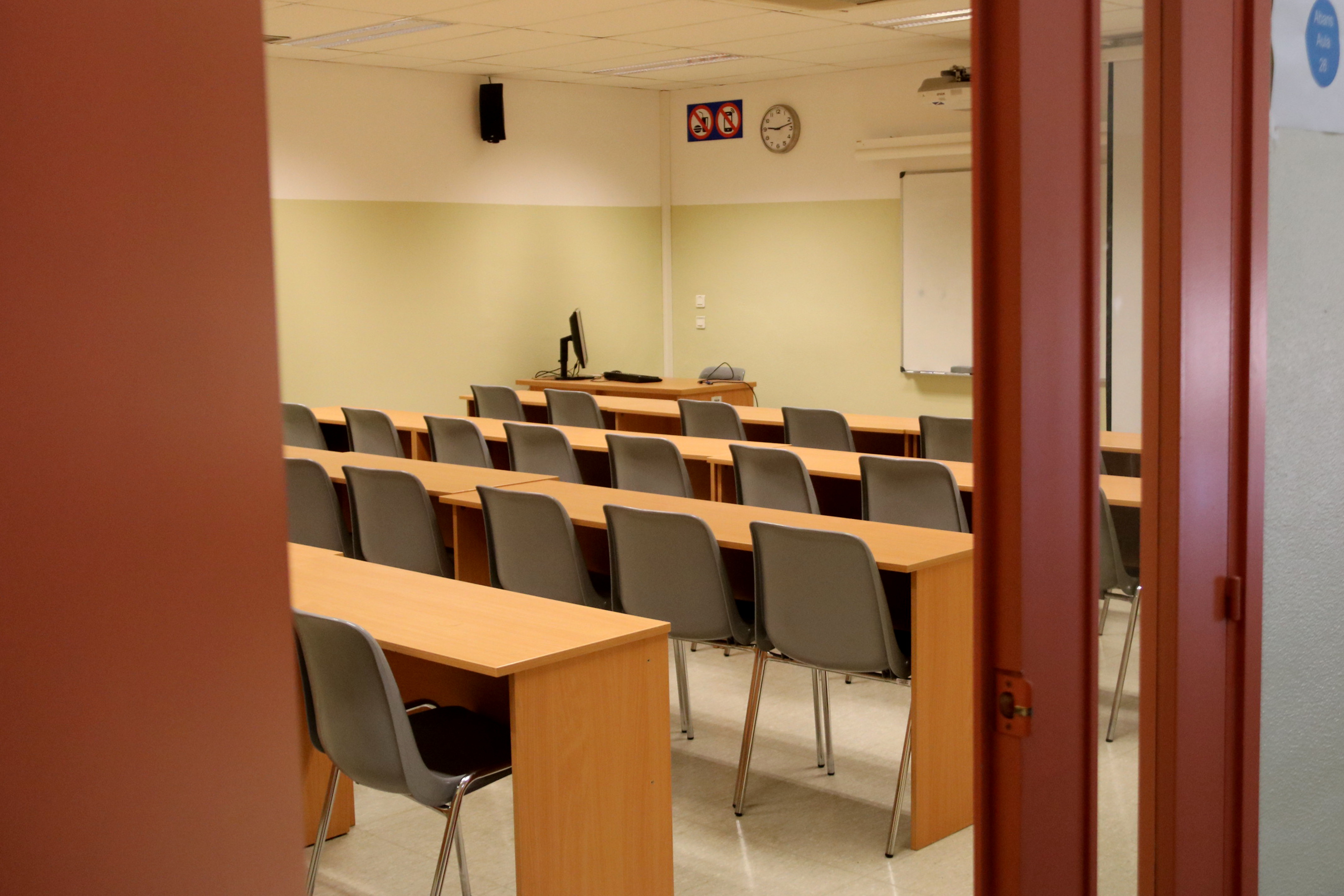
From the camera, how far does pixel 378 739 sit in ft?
8.38

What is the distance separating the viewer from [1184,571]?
2010 millimetres

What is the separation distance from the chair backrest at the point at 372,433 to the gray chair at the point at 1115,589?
16.1ft

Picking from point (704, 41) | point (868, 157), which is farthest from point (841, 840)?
point (868, 157)

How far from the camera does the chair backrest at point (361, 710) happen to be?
8.08ft

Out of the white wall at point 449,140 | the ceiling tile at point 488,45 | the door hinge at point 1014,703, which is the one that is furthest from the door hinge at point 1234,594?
the white wall at point 449,140

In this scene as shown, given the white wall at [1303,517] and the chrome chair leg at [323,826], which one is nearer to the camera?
the white wall at [1303,517]

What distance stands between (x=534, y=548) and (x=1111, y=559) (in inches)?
92.6

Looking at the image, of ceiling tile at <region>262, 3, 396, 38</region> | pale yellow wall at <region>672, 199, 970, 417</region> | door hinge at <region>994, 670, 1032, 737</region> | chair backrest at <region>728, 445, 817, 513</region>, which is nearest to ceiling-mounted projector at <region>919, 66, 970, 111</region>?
pale yellow wall at <region>672, 199, 970, 417</region>

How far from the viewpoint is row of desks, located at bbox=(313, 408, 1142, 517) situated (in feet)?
16.7

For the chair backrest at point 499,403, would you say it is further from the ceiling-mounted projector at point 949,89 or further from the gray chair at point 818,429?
the ceiling-mounted projector at point 949,89

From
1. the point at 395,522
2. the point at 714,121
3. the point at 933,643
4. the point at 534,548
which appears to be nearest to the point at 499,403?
the point at 395,522

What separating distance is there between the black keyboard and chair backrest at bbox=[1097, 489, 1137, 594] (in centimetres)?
783

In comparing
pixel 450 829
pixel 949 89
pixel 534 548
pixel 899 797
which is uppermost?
pixel 949 89

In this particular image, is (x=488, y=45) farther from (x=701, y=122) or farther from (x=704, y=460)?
(x=704, y=460)
